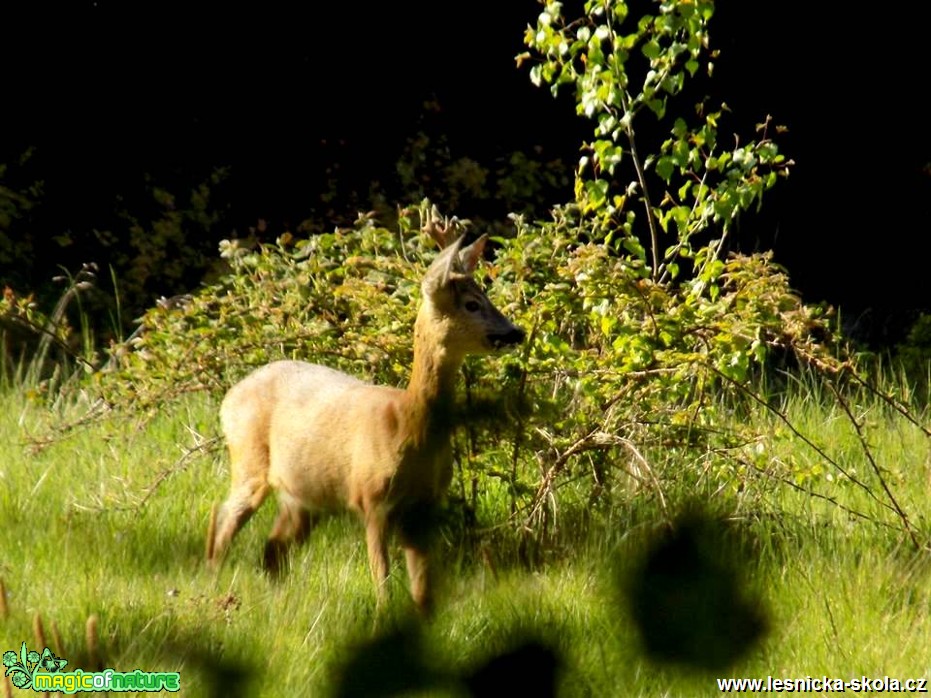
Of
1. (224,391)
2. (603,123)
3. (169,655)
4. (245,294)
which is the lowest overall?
(169,655)

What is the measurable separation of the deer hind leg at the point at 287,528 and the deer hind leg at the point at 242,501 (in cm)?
9

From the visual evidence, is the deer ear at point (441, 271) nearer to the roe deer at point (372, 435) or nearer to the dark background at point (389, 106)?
the roe deer at point (372, 435)

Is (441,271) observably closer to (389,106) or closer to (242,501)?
(242,501)

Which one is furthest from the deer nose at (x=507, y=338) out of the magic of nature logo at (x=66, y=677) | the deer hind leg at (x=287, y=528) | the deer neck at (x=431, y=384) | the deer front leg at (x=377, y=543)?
the magic of nature logo at (x=66, y=677)

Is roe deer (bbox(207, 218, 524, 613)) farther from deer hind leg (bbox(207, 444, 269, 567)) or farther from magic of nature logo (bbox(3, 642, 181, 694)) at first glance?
magic of nature logo (bbox(3, 642, 181, 694))

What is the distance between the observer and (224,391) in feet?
19.0

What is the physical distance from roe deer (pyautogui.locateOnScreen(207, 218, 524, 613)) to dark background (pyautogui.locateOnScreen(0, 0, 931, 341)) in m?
4.82

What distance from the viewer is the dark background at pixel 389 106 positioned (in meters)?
9.56

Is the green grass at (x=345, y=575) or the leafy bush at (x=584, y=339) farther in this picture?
the leafy bush at (x=584, y=339)

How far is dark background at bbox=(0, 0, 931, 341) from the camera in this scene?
9562 mm

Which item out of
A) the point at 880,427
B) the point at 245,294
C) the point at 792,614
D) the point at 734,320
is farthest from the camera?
the point at 880,427

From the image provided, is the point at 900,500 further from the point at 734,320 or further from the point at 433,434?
the point at 433,434

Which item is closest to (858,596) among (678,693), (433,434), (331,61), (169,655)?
(433,434)

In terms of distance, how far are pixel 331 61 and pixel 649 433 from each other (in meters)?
5.06
